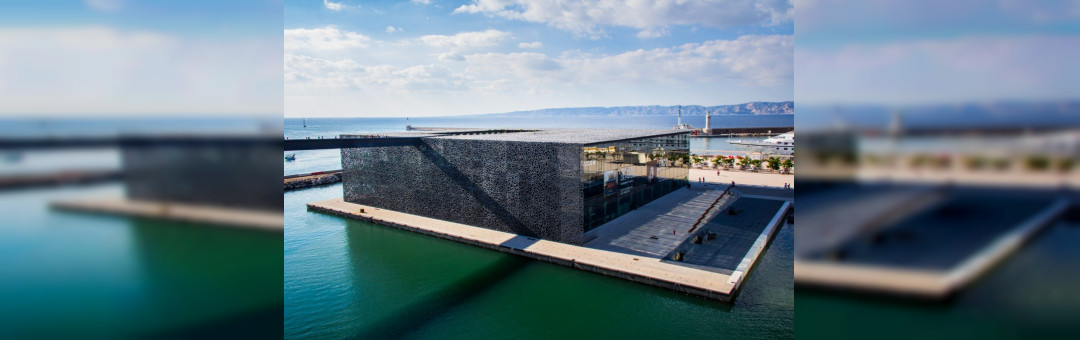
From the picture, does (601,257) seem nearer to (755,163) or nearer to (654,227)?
(654,227)

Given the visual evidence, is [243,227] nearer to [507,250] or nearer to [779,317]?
[779,317]

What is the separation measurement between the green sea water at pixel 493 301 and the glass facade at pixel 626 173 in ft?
16.9

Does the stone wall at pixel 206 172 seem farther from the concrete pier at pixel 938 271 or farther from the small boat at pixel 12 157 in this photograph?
the concrete pier at pixel 938 271

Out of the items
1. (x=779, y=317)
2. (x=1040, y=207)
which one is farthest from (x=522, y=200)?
(x=1040, y=207)

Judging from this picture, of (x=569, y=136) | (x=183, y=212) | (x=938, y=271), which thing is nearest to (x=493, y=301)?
(x=569, y=136)

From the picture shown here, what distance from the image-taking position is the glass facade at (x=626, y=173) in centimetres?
2586

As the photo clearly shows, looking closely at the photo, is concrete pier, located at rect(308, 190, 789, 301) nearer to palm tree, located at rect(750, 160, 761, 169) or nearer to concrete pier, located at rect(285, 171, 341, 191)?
concrete pier, located at rect(285, 171, 341, 191)

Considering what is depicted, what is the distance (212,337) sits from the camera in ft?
11.1

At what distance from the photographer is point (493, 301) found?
19.4m

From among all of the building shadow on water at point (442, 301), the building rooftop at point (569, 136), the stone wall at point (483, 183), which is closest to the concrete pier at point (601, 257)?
the stone wall at point (483, 183)

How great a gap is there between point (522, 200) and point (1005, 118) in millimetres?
25091

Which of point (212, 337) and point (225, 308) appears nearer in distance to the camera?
point (212, 337)

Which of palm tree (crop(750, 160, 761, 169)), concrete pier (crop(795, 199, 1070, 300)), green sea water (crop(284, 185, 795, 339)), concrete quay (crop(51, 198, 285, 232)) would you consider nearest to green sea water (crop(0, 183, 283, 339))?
concrete quay (crop(51, 198, 285, 232))

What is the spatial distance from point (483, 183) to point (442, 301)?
1017 cm
